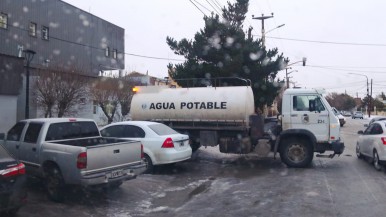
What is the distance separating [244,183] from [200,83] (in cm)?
1292

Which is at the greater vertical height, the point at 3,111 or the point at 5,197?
the point at 3,111

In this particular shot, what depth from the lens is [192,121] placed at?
46.0 feet

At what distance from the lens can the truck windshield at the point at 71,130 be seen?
865 cm

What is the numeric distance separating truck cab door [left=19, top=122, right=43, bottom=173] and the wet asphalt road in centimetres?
68

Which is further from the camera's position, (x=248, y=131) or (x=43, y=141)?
(x=248, y=131)

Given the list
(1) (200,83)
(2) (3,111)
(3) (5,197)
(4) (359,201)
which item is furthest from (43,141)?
(1) (200,83)

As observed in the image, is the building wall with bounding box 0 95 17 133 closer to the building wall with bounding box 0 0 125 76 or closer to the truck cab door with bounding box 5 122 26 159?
the building wall with bounding box 0 0 125 76

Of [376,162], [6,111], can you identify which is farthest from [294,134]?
[6,111]

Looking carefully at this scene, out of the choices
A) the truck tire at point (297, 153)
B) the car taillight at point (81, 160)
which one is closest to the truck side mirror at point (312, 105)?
the truck tire at point (297, 153)

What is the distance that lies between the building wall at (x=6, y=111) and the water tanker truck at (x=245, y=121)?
7.27 meters

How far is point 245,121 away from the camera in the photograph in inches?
523

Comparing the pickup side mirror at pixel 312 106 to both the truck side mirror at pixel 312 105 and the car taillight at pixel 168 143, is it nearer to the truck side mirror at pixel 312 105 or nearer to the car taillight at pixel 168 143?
the truck side mirror at pixel 312 105

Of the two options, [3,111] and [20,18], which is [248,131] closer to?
[3,111]

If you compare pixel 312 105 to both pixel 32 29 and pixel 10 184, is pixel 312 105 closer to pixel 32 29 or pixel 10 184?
pixel 10 184
